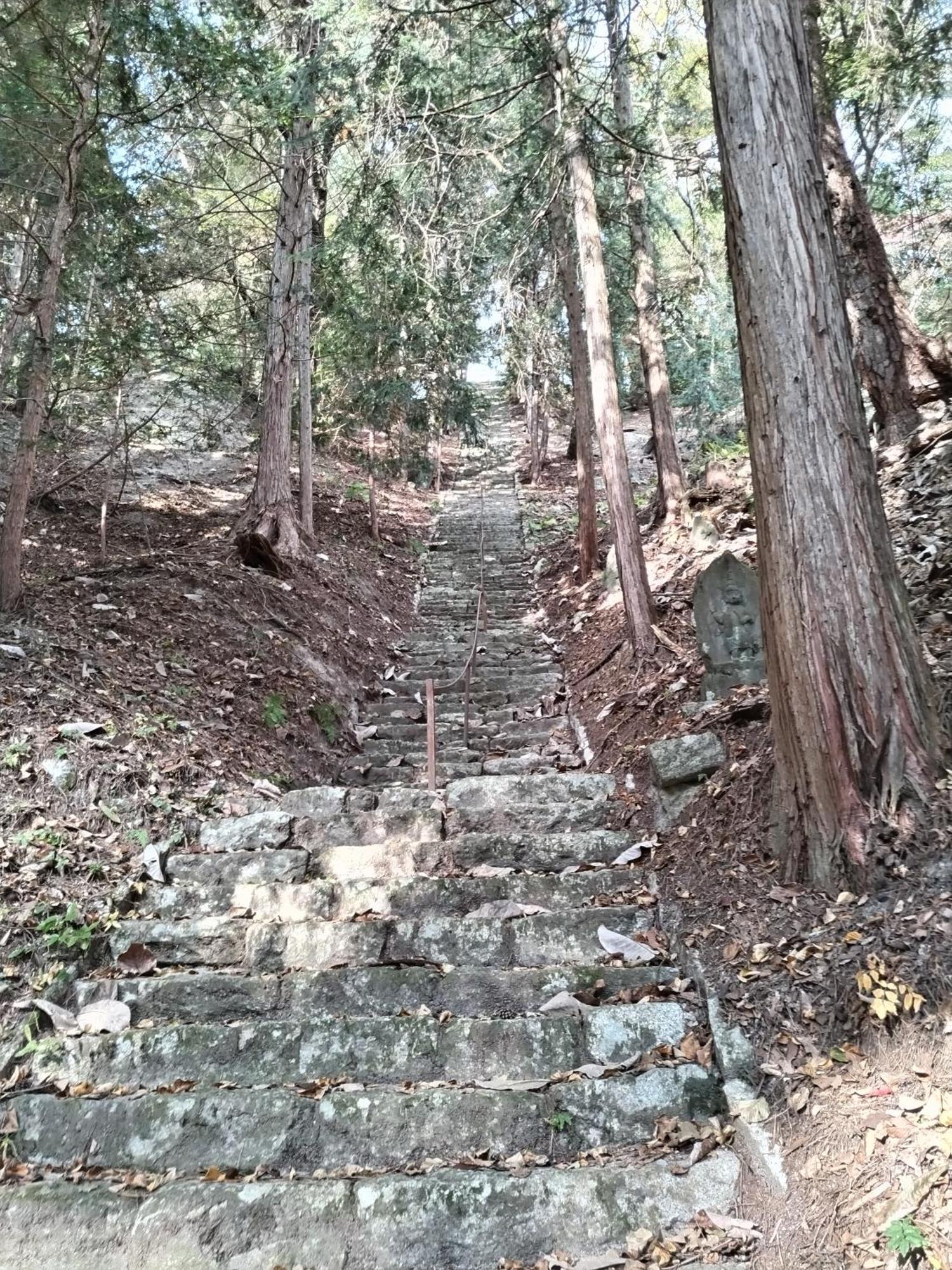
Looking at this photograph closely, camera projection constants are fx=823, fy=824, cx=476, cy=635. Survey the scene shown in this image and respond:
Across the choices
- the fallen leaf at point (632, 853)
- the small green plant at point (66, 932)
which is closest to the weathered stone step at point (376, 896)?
the fallen leaf at point (632, 853)

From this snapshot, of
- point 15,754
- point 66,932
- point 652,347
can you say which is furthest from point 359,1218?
point 652,347

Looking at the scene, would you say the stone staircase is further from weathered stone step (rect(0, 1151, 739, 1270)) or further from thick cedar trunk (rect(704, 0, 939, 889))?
thick cedar trunk (rect(704, 0, 939, 889))

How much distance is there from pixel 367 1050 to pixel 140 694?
330 centimetres

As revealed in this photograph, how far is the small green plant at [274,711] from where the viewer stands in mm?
6647

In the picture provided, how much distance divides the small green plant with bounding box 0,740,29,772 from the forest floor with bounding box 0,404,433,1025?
0.01 metres

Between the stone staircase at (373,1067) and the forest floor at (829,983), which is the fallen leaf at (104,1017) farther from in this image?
the forest floor at (829,983)

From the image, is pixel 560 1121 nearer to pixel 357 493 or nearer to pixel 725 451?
pixel 725 451

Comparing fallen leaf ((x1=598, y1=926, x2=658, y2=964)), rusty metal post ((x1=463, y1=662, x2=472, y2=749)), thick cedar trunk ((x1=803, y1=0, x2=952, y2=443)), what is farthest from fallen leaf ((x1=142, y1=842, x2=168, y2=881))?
thick cedar trunk ((x1=803, y1=0, x2=952, y2=443))

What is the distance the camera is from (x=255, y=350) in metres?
11.5

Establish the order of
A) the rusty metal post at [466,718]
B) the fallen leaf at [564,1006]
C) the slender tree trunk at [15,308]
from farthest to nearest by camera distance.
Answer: the rusty metal post at [466,718]
the slender tree trunk at [15,308]
the fallen leaf at [564,1006]

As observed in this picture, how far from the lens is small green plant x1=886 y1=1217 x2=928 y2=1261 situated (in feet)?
7.21

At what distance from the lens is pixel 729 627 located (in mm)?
5820

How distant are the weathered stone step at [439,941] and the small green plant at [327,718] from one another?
309 cm

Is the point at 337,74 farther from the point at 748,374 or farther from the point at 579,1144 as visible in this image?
the point at 579,1144
